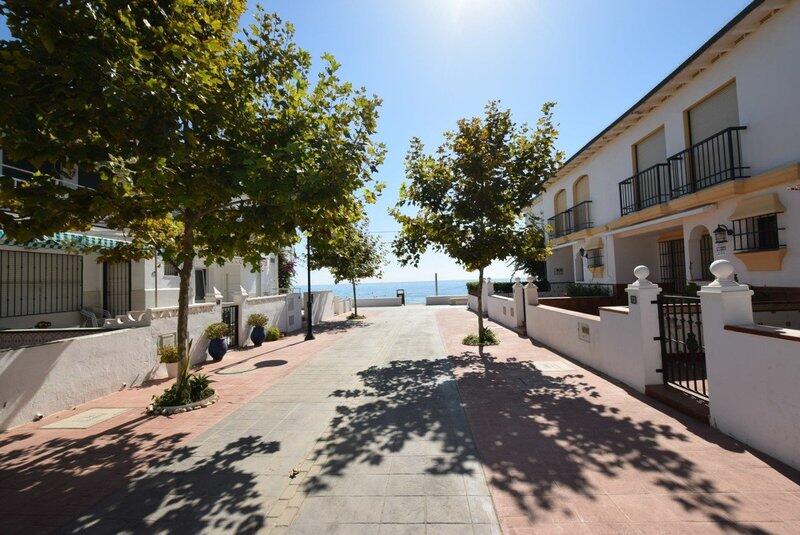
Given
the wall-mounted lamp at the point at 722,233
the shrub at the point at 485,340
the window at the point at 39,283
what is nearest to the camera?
the wall-mounted lamp at the point at 722,233

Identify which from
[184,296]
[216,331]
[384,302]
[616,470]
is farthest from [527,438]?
[384,302]

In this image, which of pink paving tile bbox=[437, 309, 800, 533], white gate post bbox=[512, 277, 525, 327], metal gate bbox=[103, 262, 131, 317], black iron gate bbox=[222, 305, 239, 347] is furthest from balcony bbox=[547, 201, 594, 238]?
metal gate bbox=[103, 262, 131, 317]

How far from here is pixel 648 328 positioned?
6547 mm

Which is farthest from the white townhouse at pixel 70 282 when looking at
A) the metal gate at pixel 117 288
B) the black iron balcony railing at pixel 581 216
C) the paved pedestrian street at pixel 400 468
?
the black iron balcony railing at pixel 581 216

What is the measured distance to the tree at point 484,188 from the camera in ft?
36.3

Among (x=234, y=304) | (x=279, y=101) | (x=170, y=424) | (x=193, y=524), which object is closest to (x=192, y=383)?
(x=170, y=424)

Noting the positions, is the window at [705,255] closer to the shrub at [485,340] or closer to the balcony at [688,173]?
the balcony at [688,173]

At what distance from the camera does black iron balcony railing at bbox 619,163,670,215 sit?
12.8 metres

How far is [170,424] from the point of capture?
6.01 meters

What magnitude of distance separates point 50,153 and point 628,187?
55.2 feet

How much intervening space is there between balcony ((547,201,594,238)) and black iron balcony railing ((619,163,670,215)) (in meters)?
2.66

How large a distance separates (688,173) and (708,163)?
0.79 meters

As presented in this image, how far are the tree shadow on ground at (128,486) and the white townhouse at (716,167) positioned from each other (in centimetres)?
1133

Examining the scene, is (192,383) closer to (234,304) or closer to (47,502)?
(47,502)
